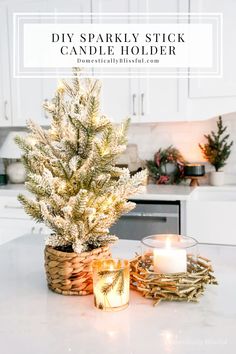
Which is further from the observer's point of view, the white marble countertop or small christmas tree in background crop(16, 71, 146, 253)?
small christmas tree in background crop(16, 71, 146, 253)

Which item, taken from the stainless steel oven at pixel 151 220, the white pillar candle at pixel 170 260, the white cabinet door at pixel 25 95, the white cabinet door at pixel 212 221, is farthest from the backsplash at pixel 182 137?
the white pillar candle at pixel 170 260

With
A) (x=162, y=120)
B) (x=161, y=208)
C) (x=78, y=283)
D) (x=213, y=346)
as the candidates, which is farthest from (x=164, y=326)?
(x=162, y=120)

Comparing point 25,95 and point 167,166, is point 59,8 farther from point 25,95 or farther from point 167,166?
point 167,166

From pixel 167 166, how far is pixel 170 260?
88.9 inches

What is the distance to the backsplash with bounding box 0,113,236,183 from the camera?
9.87 feet

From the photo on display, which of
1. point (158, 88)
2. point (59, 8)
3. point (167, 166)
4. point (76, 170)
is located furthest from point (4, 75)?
point (76, 170)

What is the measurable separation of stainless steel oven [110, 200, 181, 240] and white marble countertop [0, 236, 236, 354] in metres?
1.55

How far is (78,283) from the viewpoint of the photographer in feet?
2.94

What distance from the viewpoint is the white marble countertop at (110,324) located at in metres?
0.67

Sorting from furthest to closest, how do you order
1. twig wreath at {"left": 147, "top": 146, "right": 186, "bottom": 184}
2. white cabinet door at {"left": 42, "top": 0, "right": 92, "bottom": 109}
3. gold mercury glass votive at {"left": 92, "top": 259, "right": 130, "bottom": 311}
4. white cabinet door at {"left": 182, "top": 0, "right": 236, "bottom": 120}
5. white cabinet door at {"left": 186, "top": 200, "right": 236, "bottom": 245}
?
twig wreath at {"left": 147, "top": 146, "right": 186, "bottom": 184} → white cabinet door at {"left": 42, "top": 0, "right": 92, "bottom": 109} → white cabinet door at {"left": 182, "top": 0, "right": 236, "bottom": 120} → white cabinet door at {"left": 186, "top": 200, "right": 236, "bottom": 245} → gold mercury glass votive at {"left": 92, "top": 259, "right": 130, "bottom": 311}

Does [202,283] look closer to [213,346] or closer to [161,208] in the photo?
[213,346]

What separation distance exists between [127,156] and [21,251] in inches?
79.3

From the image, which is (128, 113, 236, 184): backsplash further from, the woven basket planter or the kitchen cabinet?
the woven basket planter

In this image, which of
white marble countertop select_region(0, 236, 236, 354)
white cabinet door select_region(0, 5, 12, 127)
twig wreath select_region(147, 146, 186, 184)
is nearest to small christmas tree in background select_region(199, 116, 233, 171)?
twig wreath select_region(147, 146, 186, 184)
